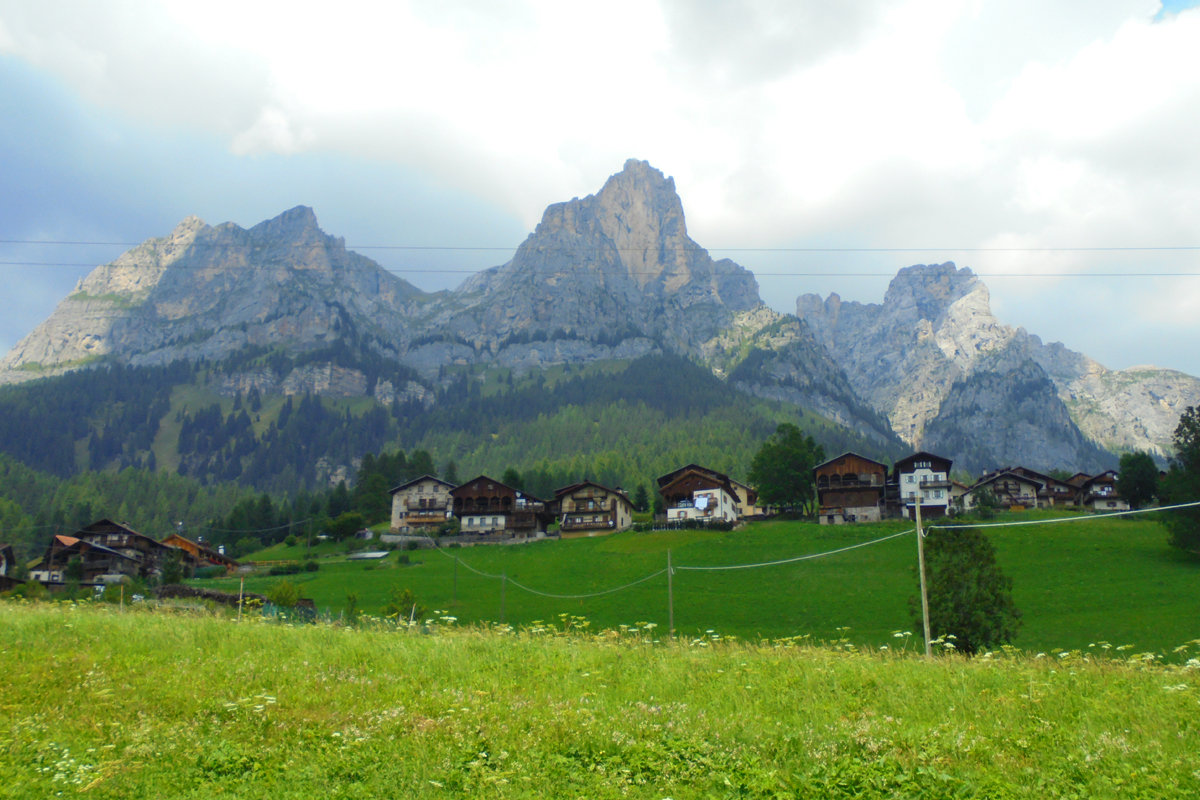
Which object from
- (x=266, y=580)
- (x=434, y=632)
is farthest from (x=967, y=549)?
→ (x=266, y=580)

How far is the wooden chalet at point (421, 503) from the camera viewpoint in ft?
399

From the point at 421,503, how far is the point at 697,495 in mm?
46619

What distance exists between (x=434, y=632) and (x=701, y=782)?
1279 cm

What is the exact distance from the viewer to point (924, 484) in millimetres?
104312

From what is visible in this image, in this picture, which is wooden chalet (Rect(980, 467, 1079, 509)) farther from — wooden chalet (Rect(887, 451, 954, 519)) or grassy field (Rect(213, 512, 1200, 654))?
grassy field (Rect(213, 512, 1200, 654))

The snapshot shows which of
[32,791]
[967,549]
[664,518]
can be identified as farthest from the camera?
[664,518]

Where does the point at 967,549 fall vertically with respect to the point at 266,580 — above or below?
above

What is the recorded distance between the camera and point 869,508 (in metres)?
102

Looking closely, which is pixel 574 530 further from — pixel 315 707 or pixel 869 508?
pixel 315 707

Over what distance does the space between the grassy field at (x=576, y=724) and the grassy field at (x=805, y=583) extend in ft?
67.3

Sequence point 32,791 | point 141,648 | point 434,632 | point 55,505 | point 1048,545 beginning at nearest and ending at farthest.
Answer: point 32,791
point 141,648
point 434,632
point 1048,545
point 55,505

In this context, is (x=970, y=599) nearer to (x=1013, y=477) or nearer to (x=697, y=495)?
(x=697, y=495)

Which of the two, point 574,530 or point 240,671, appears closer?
point 240,671

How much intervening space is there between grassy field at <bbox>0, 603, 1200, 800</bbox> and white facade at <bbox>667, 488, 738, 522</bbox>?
3485 inches
